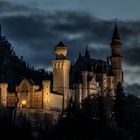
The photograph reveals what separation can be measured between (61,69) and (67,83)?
7.04ft

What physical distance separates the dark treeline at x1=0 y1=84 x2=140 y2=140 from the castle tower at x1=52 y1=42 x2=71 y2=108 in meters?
3.70

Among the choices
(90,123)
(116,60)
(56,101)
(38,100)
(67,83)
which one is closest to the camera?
(90,123)

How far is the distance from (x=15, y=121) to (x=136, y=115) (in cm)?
2099

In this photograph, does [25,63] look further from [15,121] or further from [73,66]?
[15,121]

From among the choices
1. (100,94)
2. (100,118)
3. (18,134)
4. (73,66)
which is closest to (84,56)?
(73,66)

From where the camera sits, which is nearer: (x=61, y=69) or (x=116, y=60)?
(x=61, y=69)

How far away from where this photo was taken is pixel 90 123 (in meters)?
125

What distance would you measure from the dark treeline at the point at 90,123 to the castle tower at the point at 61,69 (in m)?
3.70

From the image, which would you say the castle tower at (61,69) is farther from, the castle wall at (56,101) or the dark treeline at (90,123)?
the dark treeline at (90,123)

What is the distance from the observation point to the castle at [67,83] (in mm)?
131625

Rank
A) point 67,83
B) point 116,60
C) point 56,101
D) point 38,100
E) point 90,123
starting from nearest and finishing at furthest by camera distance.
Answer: point 90,123 < point 38,100 < point 56,101 < point 67,83 < point 116,60

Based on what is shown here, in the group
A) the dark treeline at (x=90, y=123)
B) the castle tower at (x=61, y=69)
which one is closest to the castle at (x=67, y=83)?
the castle tower at (x=61, y=69)

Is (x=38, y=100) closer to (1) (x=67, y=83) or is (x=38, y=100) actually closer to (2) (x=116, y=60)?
(1) (x=67, y=83)

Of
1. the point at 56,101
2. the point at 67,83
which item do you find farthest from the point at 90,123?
the point at 67,83
